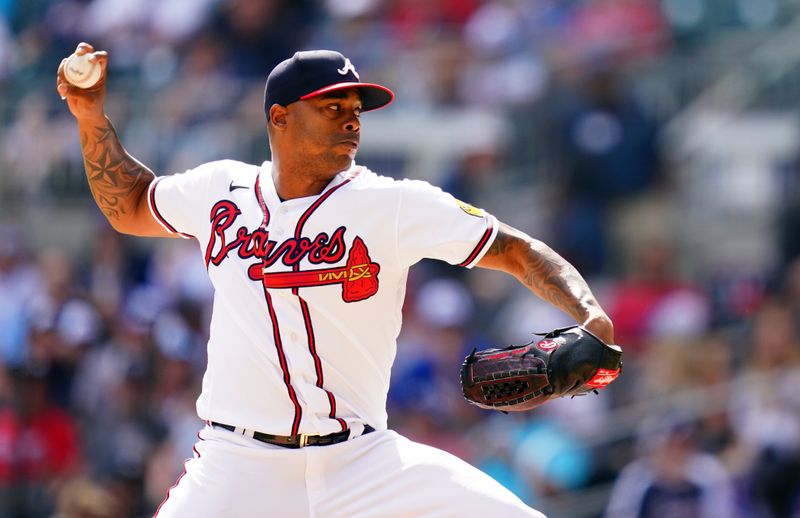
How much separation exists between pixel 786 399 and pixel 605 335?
490 centimetres

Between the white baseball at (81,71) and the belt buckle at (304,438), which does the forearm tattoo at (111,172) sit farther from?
the belt buckle at (304,438)

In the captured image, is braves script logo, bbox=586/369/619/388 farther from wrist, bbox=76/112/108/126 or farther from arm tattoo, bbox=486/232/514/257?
wrist, bbox=76/112/108/126

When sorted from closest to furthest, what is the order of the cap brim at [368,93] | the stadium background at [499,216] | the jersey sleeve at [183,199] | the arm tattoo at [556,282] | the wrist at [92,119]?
the arm tattoo at [556,282] → the cap brim at [368,93] → the jersey sleeve at [183,199] → the wrist at [92,119] → the stadium background at [499,216]

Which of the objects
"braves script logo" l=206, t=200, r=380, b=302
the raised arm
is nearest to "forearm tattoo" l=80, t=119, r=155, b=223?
the raised arm

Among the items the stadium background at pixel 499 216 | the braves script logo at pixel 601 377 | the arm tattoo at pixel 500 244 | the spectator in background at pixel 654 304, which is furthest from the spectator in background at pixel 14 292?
the braves script logo at pixel 601 377

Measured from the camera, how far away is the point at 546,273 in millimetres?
4277

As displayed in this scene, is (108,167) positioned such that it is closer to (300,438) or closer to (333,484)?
(300,438)

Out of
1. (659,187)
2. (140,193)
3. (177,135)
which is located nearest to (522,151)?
(659,187)

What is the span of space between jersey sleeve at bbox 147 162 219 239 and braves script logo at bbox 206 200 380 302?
27 centimetres

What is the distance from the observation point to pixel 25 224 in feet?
35.2

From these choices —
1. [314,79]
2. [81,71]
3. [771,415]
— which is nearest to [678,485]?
[771,415]

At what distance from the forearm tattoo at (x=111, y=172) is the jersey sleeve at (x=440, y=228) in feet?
3.73

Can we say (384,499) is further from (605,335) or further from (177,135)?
(177,135)

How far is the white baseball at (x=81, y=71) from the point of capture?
16.0ft
